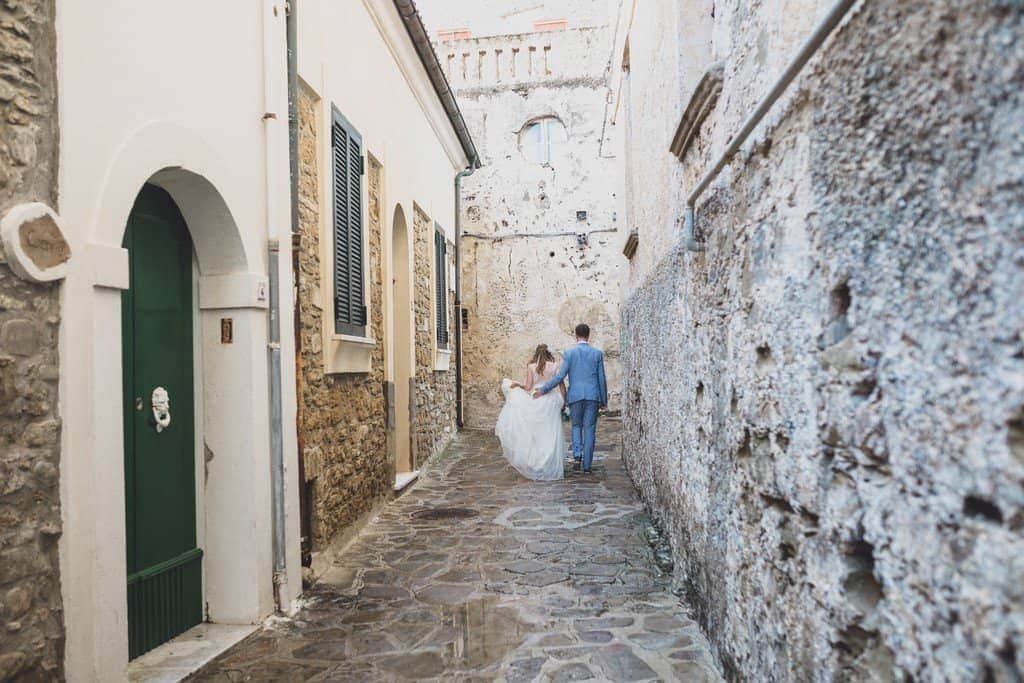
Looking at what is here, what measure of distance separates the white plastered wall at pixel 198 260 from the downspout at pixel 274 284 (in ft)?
0.11

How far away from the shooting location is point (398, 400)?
8227 millimetres

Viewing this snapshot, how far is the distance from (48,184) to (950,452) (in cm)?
271

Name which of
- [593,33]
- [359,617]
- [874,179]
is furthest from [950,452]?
[593,33]

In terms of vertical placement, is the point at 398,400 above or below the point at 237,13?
below

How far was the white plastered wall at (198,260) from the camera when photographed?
2562 millimetres

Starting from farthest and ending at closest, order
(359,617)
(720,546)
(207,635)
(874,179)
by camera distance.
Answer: (359,617), (207,635), (720,546), (874,179)

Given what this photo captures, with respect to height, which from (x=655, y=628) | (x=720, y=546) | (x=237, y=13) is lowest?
(x=655, y=628)

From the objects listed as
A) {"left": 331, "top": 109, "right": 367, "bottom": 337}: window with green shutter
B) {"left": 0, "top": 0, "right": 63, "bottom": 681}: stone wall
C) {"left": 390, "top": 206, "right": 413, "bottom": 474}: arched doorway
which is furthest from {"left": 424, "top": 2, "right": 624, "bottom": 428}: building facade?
{"left": 0, "top": 0, "right": 63, "bottom": 681}: stone wall

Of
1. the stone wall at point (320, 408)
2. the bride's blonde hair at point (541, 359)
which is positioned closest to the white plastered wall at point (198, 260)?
the stone wall at point (320, 408)

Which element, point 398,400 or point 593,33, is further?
point 593,33

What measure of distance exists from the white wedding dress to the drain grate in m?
1.58

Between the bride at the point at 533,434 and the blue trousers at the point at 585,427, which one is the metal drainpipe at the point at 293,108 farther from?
the blue trousers at the point at 585,427

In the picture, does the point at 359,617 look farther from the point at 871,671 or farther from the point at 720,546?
the point at 871,671

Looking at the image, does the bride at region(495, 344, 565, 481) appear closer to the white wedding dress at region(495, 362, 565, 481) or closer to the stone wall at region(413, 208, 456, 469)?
the white wedding dress at region(495, 362, 565, 481)
